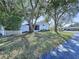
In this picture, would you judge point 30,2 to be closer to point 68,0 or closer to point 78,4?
point 68,0

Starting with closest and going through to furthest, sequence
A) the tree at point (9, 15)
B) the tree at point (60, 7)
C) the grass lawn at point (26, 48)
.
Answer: the grass lawn at point (26, 48) < the tree at point (9, 15) < the tree at point (60, 7)

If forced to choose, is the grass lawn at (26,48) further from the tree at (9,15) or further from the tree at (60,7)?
the tree at (60,7)

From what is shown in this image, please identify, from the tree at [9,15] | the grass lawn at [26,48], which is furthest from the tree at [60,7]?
the grass lawn at [26,48]

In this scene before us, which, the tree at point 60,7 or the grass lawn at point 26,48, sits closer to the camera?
the grass lawn at point 26,48

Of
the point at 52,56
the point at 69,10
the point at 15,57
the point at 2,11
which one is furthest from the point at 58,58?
the point at 69,10

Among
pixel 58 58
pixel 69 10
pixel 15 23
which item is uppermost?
pixel 69 10

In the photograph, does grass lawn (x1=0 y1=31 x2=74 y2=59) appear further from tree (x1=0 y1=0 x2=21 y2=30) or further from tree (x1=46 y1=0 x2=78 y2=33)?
tree (x1=46 y1=0 x2=78 y2=33)

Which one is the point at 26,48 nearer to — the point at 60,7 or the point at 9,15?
the point at 9,15

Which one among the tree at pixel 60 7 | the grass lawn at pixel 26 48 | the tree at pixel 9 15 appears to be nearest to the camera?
the grass lawn at pixel 26 48

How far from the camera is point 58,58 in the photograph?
8.39 metres

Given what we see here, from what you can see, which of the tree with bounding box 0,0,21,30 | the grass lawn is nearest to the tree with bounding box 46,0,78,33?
the tree with bounding box 0,0,21,30

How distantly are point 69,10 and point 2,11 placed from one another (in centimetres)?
1056

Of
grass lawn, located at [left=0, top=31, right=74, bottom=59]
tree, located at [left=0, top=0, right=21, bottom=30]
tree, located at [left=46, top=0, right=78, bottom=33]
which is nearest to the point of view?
grass lawn, located at [left=0, top=31, right=74, bottom=59]

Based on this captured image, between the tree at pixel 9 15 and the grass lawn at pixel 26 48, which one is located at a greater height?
the tree at pixel 9 15
